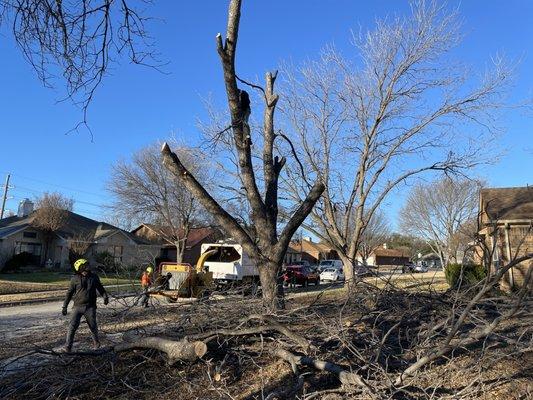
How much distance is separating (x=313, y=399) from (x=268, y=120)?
5.83 meters

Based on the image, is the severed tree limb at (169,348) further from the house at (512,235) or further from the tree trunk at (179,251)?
the tree trunk at (179,251)

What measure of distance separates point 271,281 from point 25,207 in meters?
46.3

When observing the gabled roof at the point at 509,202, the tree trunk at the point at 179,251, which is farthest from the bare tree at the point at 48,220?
the gabled roof at the point at 509,202

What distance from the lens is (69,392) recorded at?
5.79m

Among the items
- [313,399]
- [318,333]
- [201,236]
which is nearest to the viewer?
[313,399]

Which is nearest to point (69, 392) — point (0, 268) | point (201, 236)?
point (0, 268)

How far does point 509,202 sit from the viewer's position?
22766 mm

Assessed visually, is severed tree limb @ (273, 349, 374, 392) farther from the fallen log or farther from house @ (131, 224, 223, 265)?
house @ (131, 224, 223, 265)

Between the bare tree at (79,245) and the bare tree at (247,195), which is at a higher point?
the bare tree at (79,245)

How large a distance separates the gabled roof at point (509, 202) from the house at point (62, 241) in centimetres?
2369

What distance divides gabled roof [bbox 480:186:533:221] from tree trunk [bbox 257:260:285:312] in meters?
12.5

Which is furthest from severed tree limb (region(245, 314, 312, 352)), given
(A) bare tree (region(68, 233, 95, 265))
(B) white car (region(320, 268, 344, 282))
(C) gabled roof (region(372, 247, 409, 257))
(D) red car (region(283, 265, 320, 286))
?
(C) gabled roof (region(372, 247, 409, 257))

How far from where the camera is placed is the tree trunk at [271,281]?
26.3 feet

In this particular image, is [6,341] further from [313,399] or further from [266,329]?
[313,399]
